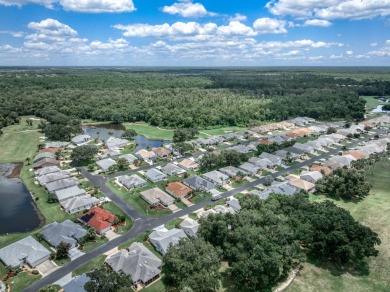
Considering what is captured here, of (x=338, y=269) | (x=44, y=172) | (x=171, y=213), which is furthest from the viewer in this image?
(x=44, y=172)

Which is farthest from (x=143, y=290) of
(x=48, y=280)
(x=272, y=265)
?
(x=272, y=265)

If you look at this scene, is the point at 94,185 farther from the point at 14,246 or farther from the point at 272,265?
Result: the point at 272,265

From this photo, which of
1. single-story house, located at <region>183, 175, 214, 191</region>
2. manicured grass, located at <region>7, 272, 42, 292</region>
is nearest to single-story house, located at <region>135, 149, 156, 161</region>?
single-story house, located at <region>183, 175, 214, 191</region>

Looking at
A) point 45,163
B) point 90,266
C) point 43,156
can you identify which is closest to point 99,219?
point 90,266

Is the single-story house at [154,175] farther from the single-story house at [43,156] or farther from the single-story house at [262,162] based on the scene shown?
the single-story house at [43,156]

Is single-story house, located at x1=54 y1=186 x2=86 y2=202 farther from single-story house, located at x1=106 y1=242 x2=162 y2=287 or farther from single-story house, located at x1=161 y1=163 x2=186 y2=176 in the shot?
single-story house, located at x1=106 y1=242 x2=162 y2=287

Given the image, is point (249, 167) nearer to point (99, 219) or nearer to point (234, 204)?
point (234, 204)
